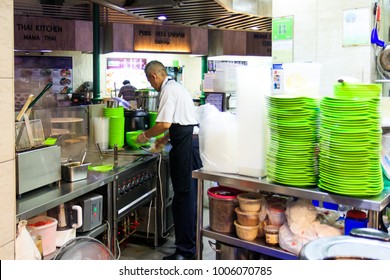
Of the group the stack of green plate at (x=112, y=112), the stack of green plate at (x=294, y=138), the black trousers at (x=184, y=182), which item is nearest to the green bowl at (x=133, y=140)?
the stack of green plate at (x=112, y=112)

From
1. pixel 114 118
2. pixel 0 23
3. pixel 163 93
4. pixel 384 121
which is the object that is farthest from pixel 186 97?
pixel 0 23

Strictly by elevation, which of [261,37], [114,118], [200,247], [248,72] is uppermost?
[261,37]

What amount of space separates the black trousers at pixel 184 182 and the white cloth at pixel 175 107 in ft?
0.23

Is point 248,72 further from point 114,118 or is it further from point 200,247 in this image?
point 114,118

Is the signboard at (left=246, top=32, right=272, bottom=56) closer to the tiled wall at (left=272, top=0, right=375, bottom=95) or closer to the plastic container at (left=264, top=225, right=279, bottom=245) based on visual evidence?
the tiled wall at (left=272, top=0, right=375, bottom=95)

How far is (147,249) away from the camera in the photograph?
421cm

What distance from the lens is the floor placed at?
13.1ft

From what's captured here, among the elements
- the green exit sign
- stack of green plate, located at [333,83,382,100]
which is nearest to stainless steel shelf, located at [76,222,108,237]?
stack of green plate, located at [333,83,382,100]

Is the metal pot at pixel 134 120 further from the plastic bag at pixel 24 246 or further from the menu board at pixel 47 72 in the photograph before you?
the menu board at pixel 47 72

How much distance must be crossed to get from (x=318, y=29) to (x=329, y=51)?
20 cm

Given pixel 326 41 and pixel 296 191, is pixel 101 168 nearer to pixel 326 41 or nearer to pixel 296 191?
pixel 296 191

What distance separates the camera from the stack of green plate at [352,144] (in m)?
1.84

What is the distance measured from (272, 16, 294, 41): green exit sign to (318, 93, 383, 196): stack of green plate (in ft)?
5.58

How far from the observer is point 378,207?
1.82 metres
